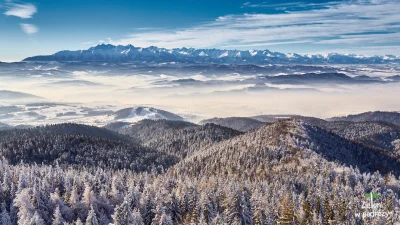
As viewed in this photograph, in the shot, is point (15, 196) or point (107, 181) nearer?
point (15, 196)

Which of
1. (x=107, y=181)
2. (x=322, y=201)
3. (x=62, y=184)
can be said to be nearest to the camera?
(x=322, y=201)

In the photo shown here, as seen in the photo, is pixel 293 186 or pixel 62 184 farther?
pixel 293 186

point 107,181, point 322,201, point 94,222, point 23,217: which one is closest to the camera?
point 94,222

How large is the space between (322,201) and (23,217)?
10120 cm

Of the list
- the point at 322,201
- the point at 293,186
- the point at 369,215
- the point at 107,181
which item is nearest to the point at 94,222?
the point at 107,181

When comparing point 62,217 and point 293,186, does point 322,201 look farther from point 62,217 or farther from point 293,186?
point 62,217

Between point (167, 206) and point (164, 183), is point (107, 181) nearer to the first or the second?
point (164, 183)

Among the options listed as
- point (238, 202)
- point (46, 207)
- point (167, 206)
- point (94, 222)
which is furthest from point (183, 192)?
point (46, 207)

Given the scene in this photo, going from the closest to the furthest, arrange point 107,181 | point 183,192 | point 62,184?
point 183,192, point 62,184, point 107,181

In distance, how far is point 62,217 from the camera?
439ft

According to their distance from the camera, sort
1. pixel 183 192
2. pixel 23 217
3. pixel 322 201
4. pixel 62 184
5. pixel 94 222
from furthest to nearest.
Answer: pixel 62 184
pixel 183 192
pixel 322 201
pixel 23 217
pixel 94 222

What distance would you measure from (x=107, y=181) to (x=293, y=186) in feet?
286

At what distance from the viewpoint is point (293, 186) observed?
186250mm

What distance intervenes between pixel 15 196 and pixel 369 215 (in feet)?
423
